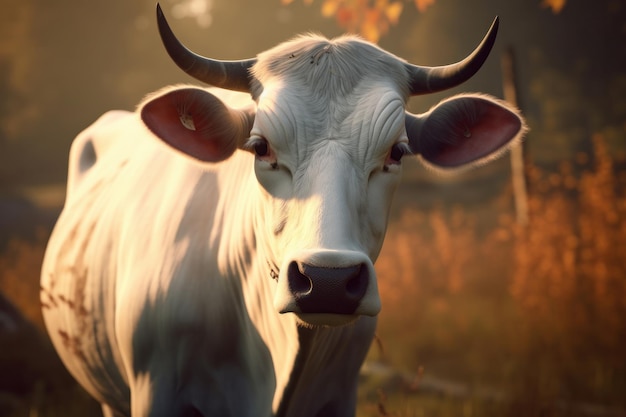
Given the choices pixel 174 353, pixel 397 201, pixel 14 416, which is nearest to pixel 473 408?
pixel 174 353

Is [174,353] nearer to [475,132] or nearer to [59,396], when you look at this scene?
[475,132]

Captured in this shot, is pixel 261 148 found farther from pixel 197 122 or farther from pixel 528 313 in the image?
pixel 528 313

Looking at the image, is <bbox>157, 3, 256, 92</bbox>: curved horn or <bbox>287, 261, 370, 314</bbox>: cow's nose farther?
<bbox>157, 3, 256, 92</bbox>: curved horn

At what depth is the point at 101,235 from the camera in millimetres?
3012

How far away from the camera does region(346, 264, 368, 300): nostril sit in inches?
66.6

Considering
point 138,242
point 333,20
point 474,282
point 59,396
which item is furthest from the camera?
point 333,20

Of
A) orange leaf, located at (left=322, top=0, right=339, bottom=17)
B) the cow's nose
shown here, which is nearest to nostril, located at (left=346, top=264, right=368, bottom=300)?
the cow's nose

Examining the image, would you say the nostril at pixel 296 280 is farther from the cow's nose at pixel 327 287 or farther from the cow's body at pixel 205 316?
the cow's body at pixel 205 316

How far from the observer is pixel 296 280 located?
1.72m

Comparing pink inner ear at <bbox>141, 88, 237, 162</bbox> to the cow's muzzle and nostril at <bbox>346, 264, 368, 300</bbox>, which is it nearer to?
the cow's muzzle

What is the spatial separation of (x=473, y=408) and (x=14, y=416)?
3317mm

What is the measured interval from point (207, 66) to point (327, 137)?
0.53 meters

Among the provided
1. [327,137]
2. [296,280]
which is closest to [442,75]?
[327,137]

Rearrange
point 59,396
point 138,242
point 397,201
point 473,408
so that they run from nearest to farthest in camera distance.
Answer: point 138,242 < point 473,408 < point 59,396 < point 397,201
